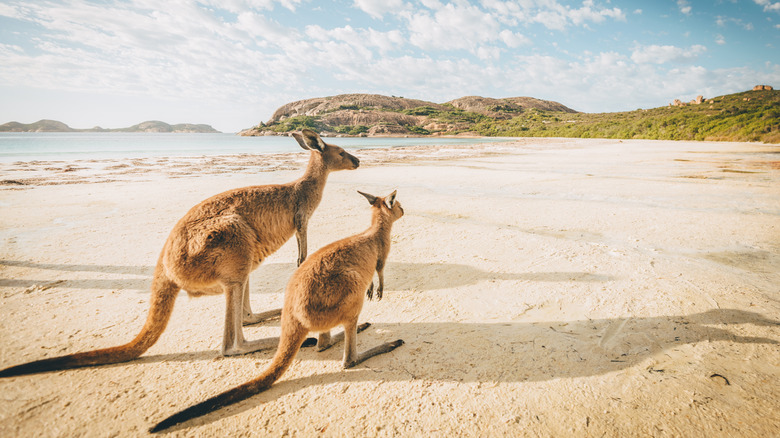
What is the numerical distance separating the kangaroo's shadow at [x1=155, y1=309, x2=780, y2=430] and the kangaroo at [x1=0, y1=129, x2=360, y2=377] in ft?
1.95

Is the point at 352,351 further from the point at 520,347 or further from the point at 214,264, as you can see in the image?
the point at 520,347

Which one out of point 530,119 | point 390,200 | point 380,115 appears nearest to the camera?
point 390,200

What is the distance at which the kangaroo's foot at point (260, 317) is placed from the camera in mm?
3010

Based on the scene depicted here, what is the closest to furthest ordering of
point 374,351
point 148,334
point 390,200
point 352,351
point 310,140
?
point 148,334
point 352,351
point 374,351
point 390,200
point 310,140

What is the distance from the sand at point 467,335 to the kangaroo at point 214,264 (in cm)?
20

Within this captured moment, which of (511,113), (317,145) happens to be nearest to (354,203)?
(317,145)

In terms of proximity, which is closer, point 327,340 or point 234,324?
point 234,324

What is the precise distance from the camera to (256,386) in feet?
6.41

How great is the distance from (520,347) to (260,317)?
2330 millimetres

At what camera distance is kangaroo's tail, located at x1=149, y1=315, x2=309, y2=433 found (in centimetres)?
175

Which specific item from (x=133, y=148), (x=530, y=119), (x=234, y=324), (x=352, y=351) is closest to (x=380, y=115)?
(x=530, y=119)

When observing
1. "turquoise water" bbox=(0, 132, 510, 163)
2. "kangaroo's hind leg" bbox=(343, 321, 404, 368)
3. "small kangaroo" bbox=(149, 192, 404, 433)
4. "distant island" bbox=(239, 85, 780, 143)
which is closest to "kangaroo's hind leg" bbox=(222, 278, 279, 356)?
"small kangaroo" bbox=(149, 192, 404, 433)

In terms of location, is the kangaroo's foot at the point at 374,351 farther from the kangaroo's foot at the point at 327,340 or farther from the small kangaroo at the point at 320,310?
the kangaroo's foot at the point at 327,340

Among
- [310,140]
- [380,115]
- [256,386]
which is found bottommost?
[256,386]
